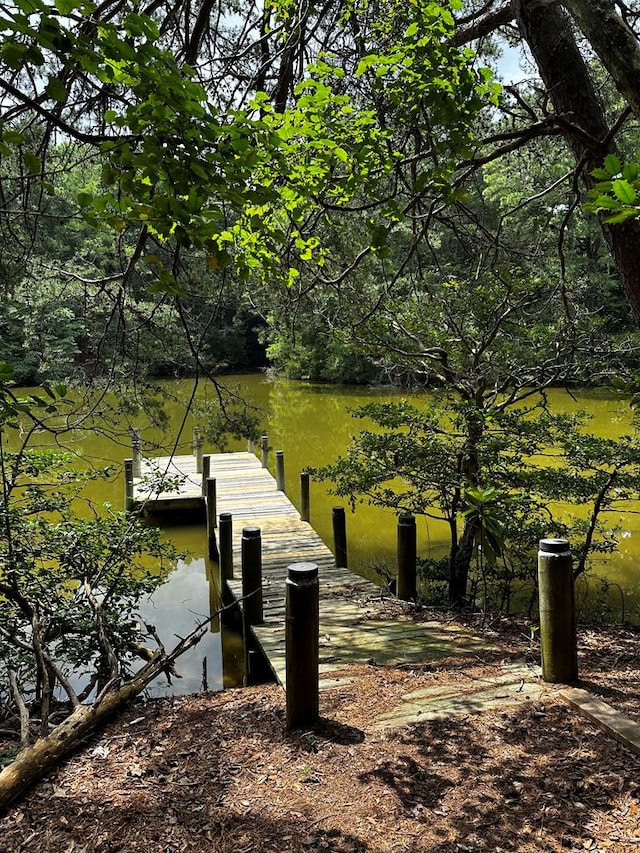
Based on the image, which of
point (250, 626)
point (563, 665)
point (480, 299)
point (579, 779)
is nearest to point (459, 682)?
point (563, 665)

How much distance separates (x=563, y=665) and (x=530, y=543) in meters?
2.37

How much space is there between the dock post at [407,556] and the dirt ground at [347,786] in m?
2.34

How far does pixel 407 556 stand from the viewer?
5.61m

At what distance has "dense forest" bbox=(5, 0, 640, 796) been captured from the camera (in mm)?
1834

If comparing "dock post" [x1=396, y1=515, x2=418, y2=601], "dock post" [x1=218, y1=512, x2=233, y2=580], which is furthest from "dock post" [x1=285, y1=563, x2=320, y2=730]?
"dock post" [x1=218, y1=512, x2=233, y2=580]

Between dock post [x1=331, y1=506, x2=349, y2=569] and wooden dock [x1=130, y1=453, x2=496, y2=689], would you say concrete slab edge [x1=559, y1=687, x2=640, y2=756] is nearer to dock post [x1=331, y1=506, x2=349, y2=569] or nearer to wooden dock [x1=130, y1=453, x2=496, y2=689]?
wooden dock [x1=130, y1=453, x2=496, y2=689]

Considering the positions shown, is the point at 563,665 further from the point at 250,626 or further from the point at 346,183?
the point at 250,626

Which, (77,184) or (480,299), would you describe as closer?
(77,184)

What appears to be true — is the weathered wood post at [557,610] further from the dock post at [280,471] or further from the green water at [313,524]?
the dock post at [280,471]

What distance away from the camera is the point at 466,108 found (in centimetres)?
275

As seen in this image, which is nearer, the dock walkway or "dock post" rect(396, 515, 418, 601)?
the dock walkway

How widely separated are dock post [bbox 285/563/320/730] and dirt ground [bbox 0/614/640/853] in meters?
0.14

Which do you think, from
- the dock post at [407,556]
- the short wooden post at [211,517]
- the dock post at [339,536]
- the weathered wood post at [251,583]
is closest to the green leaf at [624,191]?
the dock post at [407,556]

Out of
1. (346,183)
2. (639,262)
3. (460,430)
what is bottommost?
(460,430)
